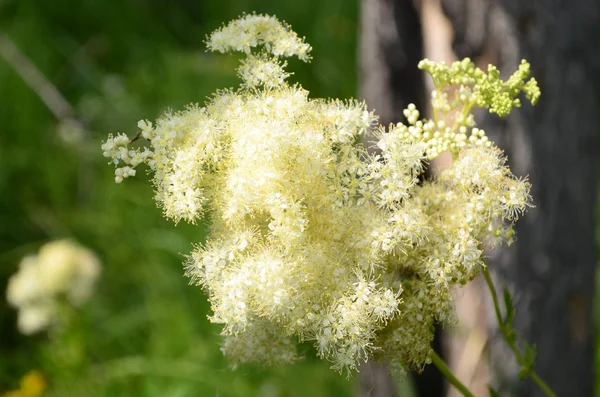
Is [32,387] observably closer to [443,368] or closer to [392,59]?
[392,59]

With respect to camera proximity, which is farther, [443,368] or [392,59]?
[392,59]

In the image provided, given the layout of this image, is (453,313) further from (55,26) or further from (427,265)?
(55,26)

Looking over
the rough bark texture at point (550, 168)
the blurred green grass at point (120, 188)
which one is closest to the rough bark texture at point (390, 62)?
the rough bark texture at point (550, 168)

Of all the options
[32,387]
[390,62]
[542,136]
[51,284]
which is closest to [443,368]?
[542,136]

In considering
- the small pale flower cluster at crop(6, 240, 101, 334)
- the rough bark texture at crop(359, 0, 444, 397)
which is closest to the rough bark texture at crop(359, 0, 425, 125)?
the rough bark texture at crop(359, 0, 444, 397)

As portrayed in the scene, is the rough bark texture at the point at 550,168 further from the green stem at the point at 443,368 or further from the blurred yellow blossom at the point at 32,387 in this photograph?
the blurred yellow blossom at the point at 32,387

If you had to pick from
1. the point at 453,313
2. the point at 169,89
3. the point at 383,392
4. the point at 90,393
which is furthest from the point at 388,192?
the point at 169,89
